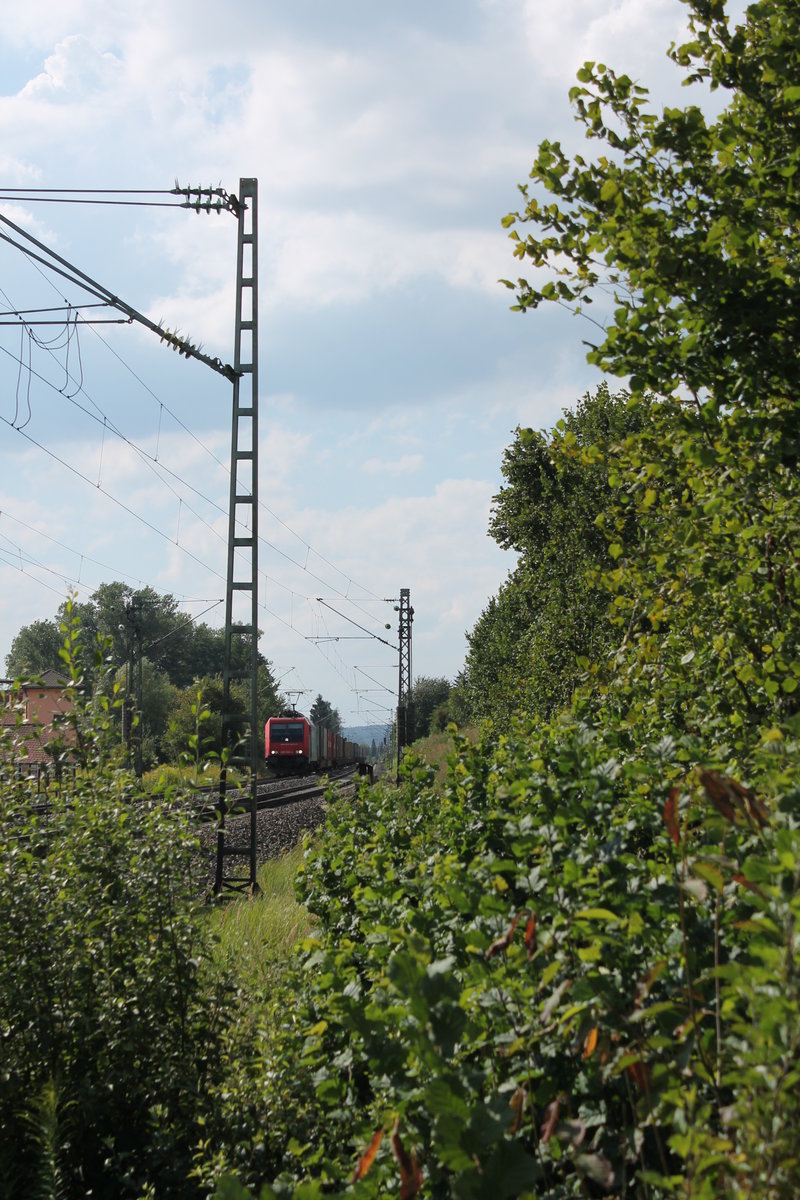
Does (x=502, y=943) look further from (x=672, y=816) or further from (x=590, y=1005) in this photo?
(x=672, y=816)

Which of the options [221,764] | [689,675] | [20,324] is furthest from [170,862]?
[20,324]

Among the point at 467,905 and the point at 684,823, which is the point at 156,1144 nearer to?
the point at 467,905

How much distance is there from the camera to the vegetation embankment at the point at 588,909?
189 cm

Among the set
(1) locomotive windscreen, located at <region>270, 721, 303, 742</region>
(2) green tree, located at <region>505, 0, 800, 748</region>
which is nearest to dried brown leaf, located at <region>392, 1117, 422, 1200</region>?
A: (2) green tree, located at <region>505, 0, 800, 748</region>

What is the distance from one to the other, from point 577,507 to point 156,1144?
47.1 feet

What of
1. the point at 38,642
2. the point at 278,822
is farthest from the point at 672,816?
the point at 38,642

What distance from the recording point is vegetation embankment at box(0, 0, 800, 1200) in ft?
6.20

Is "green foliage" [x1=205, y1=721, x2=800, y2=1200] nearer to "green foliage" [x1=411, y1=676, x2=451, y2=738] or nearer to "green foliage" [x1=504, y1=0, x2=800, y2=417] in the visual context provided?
"green foliage" [x1=504, y1=0, x2=800, y2=417]

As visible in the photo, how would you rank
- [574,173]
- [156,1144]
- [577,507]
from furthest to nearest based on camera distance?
[577,507], [156,1144], [574,173]

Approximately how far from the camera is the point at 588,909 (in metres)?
2.12

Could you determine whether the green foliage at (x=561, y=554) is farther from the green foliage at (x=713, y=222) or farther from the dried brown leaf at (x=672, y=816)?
the dried brown leaf at (x=672, y=816)

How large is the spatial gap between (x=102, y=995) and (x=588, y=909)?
3.24 meters

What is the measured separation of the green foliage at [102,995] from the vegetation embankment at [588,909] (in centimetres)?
2

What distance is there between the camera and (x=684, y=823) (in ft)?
8.23
